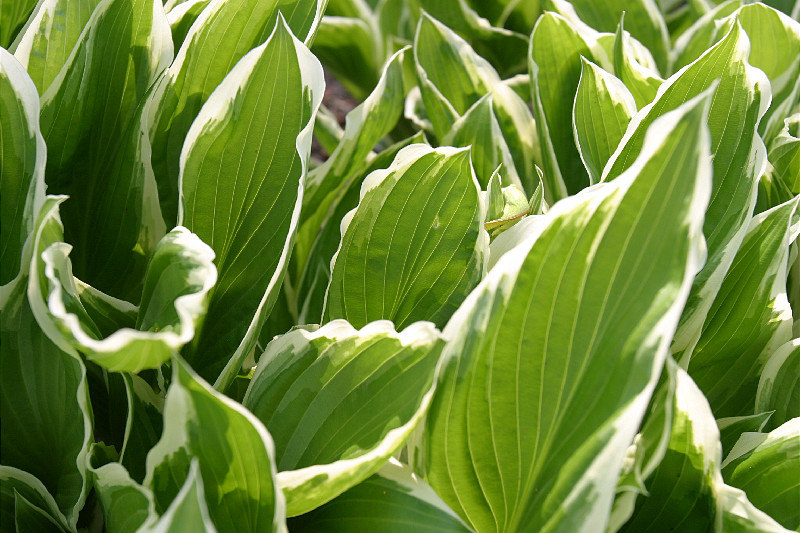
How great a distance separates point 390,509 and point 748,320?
1.30ft

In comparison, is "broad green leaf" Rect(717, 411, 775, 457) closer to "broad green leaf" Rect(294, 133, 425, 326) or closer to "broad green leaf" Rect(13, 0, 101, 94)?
"broad green leaf" Rect(294, 133, 425, 326)

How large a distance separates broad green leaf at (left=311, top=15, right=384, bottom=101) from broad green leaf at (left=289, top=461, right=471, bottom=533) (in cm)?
92

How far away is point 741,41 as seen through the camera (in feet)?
2.28

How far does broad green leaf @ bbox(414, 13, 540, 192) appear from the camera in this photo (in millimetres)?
994

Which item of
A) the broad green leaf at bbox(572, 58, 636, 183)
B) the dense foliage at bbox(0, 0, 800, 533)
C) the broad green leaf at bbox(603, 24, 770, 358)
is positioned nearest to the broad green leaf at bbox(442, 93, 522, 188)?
the dense foliage at bbox(0, 0, 800, 533)

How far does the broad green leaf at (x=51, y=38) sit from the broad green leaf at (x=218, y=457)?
0.37 metres

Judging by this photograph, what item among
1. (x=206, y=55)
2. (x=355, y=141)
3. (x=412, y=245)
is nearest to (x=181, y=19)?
(x=206, y=55)

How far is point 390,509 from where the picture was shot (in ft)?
1.73

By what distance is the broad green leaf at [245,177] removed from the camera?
24.2 inches

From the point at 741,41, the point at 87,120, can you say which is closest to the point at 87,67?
the point at 87,120

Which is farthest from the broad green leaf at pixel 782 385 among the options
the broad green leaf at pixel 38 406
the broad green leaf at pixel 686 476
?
the broad green leaf at pixel 38 406

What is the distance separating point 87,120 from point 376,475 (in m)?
0.39

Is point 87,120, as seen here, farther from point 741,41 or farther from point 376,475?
point 741,41

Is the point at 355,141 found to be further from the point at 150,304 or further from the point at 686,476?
the point at 686,476
